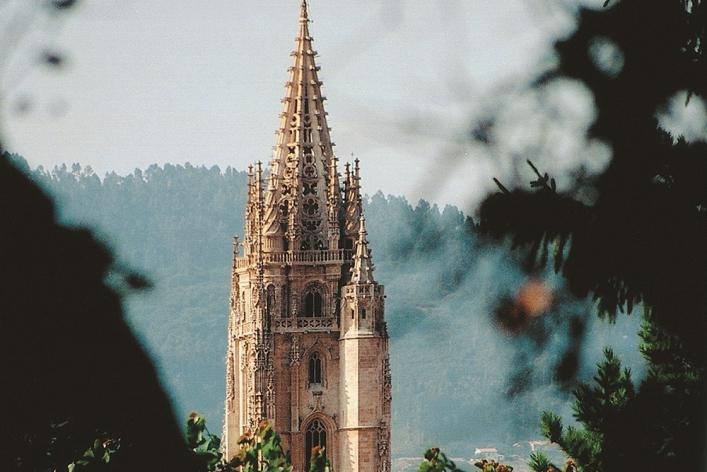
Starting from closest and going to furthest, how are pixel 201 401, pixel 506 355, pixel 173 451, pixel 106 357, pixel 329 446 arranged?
pixel 506 355 < pixel 106 357 < pixel 173 451 < pixel 329 446 < pixel 201 401

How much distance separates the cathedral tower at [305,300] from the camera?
99875mm

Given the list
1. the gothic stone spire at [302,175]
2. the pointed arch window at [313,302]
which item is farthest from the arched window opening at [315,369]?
the gothic stone spire at [302,175]

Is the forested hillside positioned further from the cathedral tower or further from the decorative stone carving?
the decorative stone carving

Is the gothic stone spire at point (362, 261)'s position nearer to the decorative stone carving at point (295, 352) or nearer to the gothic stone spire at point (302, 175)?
the gothic stone spire at point (302, 175)

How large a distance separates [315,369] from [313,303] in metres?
3.16

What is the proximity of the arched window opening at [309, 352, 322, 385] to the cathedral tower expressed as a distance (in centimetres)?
5

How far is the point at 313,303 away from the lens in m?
101

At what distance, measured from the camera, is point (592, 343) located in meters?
7.71

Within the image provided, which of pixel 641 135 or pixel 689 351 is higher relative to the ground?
pixel 641 135

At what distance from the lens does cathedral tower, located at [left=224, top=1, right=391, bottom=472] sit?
99.9 meters

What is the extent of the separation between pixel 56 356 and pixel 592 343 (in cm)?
334

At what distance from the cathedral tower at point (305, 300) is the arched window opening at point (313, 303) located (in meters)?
0.05

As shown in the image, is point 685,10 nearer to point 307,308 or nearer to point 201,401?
point 307,308

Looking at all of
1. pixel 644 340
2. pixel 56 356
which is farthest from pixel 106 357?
pixel 644 340
